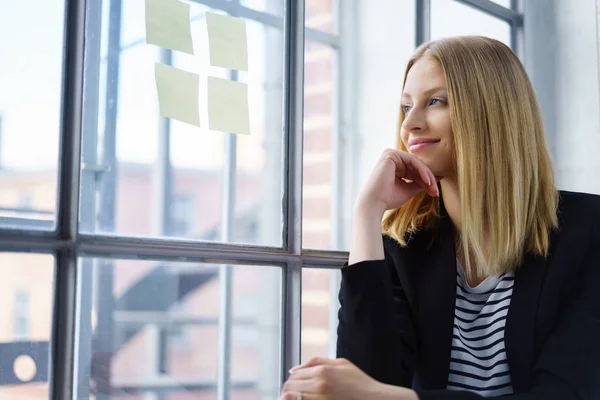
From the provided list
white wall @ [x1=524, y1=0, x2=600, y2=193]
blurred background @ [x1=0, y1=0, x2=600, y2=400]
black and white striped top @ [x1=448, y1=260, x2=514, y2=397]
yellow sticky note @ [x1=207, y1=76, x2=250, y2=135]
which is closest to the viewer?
blurred background @ [x1=0, y1=0, x2=600, y2=400]

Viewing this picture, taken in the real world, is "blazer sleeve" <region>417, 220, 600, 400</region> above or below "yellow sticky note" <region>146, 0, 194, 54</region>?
below

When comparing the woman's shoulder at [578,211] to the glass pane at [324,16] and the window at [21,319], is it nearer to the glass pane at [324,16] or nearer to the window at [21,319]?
the window at [21,319]

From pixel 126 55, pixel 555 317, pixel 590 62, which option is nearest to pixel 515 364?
pixel 555 317

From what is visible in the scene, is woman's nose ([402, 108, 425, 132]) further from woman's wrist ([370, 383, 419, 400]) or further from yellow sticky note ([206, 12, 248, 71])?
woman's wrist ([370, 383, 419, 400])

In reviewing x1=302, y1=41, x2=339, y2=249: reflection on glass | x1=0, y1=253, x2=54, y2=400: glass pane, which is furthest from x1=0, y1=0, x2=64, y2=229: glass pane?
x1=302, y1=41, x2=339, y2=249: reflection on glass

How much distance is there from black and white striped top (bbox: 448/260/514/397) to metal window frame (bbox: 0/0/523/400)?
13.2 inches

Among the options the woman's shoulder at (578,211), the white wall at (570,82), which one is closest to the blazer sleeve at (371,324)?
the woman's shoulder at (578,211)

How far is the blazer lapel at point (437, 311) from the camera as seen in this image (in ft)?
3.76

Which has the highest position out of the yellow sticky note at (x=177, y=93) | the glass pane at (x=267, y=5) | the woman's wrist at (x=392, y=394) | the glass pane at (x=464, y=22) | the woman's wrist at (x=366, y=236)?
the glass pane at (x=464, y=22)

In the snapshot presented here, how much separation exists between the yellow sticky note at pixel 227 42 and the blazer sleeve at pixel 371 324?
47 cm

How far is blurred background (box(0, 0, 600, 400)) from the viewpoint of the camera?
1.01m

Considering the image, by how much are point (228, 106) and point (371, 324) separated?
50 centimetres

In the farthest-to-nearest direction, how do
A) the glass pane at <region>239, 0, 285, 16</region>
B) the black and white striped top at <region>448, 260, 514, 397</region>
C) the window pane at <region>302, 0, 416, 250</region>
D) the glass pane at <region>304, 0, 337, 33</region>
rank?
the glass pane at <region>304, 0, 337, 33</region> < the window pane at <region>302, 0, 416, 250</region> < the glass pane at <region>239, 0, 285, 16</region> < the black and white striped top at <region>448, 260, 514, 397</region>

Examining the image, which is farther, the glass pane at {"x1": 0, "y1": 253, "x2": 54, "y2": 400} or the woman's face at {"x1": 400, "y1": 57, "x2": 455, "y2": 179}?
the woman's face at {"x1": 400, "y1": 57, "x2": 455, "y2": 179}
